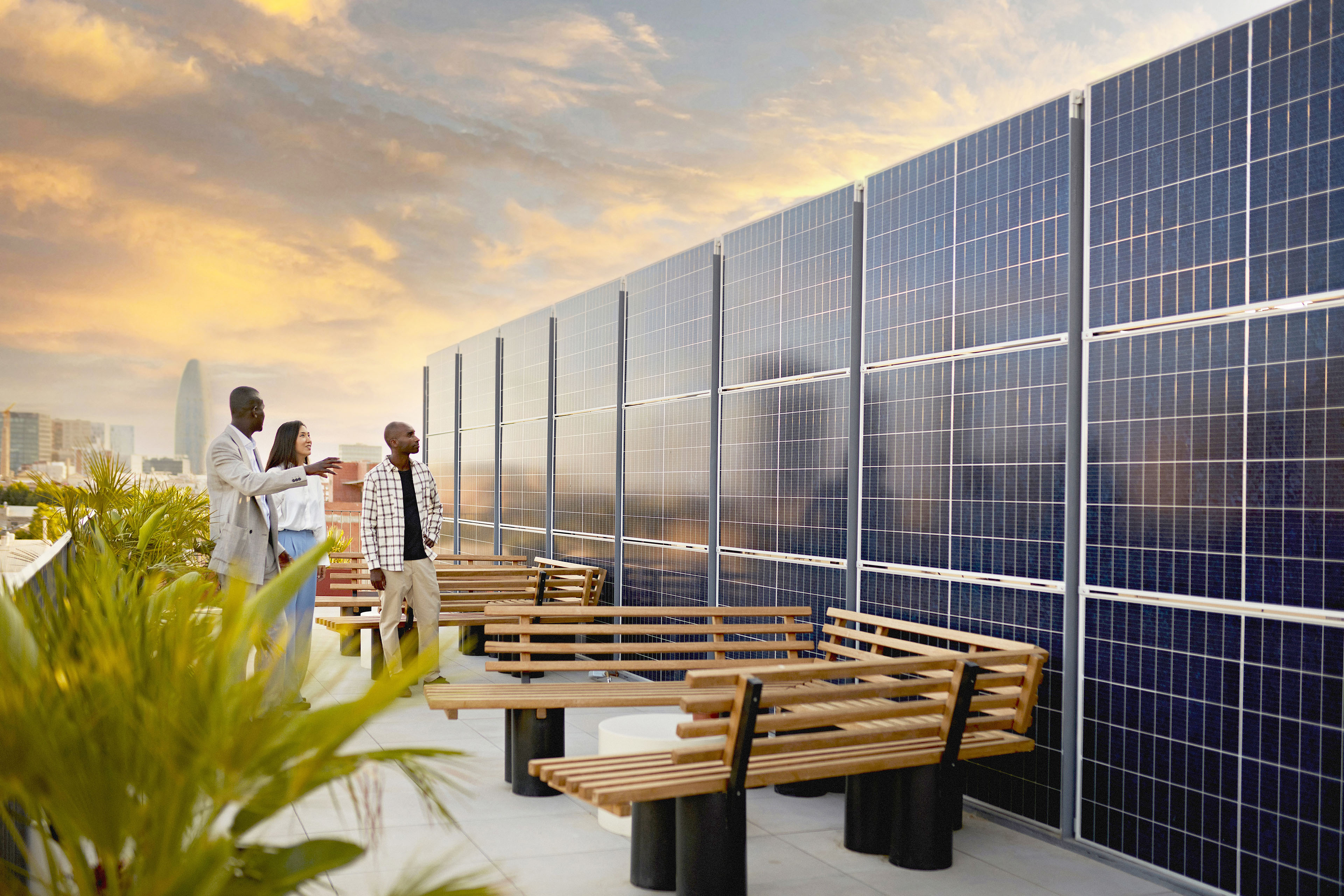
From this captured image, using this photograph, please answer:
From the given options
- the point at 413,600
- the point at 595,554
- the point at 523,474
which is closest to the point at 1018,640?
the point at 413,600

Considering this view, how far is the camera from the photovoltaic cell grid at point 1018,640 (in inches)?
Result: 215

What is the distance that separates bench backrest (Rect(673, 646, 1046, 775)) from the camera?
4.36 meters

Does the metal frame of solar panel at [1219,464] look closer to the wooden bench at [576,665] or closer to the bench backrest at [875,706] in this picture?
the bench backrest at [875,706]

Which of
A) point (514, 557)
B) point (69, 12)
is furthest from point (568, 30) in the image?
point (514, 557)

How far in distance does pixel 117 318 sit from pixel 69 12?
19314mm

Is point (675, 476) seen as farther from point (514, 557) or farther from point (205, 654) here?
point (205, 654)

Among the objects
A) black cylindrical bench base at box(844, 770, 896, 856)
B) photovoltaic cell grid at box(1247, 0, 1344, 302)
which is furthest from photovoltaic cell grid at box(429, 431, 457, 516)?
photovoltaic cell grid at box(1247, 0, 1344, 302)

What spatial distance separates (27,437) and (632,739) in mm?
35860

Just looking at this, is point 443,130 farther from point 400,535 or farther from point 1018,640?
point 1018,640

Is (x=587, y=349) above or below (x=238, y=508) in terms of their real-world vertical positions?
above

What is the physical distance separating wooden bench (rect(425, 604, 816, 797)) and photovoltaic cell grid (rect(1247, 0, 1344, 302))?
3.26 meters

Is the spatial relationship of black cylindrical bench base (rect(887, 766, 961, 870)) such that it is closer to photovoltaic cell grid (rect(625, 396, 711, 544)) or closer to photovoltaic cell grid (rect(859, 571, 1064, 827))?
photovoltaic cell grid (rect(859, 571, 1064, 827))

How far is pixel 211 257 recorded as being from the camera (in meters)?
34.7

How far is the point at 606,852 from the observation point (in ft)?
16.8
